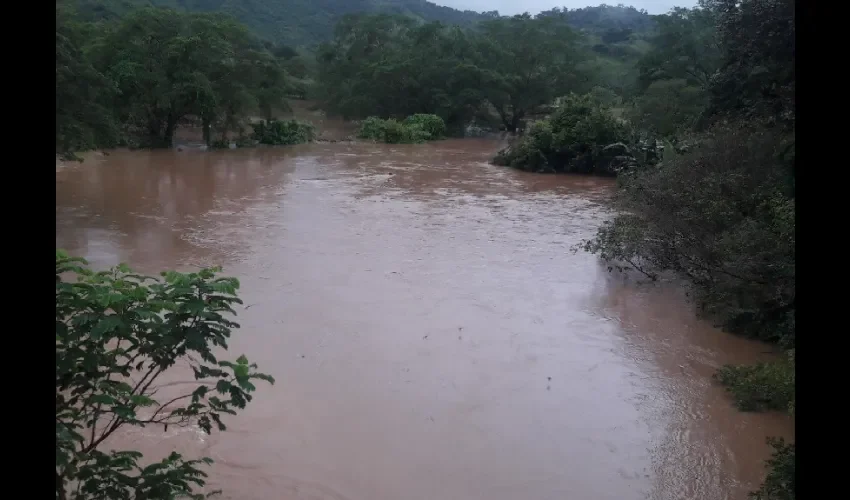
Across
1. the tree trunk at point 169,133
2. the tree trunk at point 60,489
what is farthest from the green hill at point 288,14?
the tree trunk at point 60,489

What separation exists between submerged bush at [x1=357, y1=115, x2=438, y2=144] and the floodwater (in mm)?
14600

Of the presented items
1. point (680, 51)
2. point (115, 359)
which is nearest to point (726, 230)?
point (115, 359)

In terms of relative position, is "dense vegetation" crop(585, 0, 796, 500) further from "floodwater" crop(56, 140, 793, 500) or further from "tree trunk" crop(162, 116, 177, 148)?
"tree trunk" crop(162, 116, 177, 148)

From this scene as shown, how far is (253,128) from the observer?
26031 millimetres

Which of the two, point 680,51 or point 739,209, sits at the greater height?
point 680,51

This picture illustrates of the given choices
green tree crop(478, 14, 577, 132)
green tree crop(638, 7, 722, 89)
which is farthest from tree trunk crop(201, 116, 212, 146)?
green tree crop(638, 7, 722, 89)

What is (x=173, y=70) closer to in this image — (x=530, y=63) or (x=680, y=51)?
(x=530, y=63)

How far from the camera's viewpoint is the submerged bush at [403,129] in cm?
2827

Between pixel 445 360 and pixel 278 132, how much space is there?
2127cm

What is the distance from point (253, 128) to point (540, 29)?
47.4 feet

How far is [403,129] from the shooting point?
1117 inches
